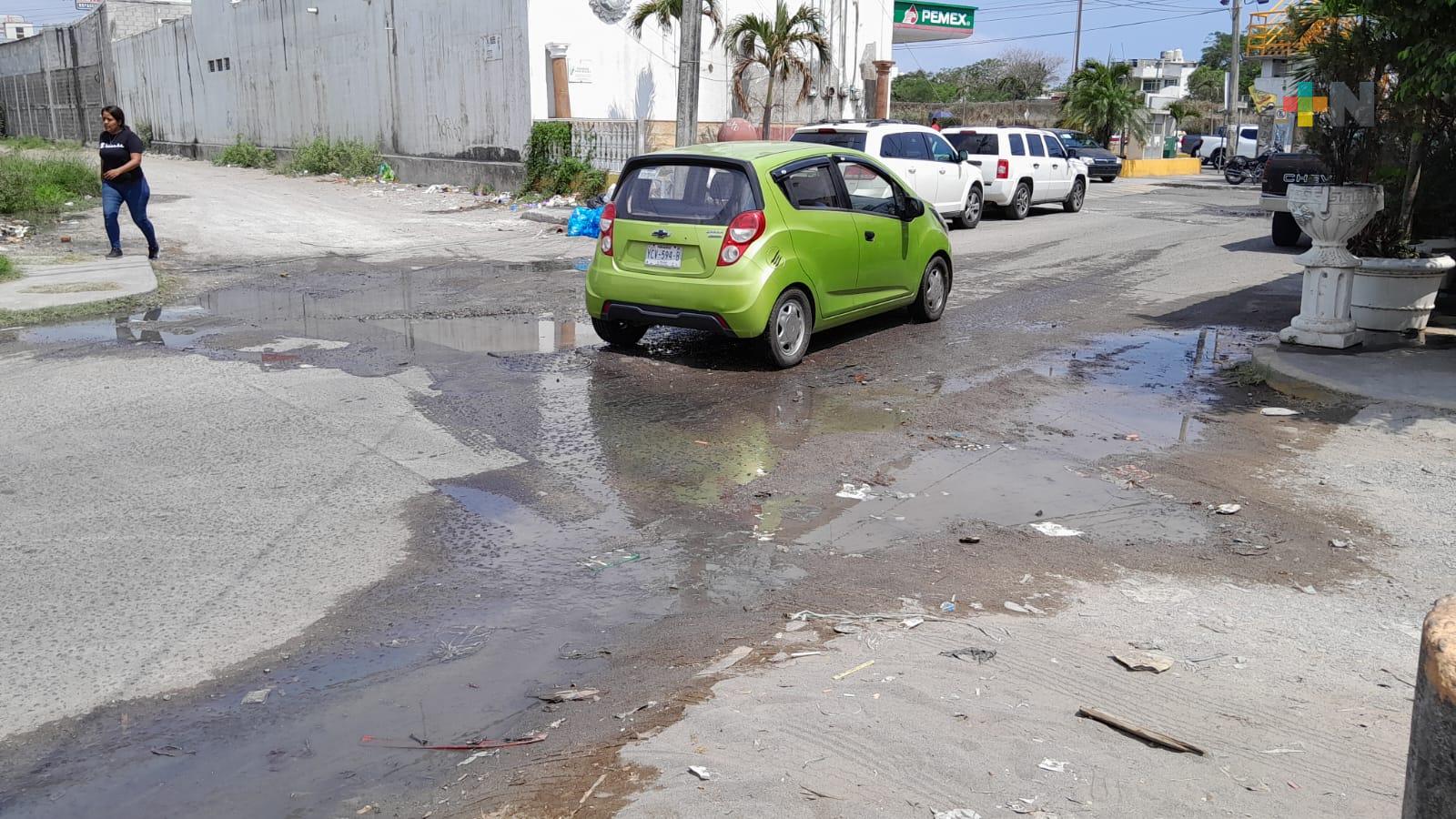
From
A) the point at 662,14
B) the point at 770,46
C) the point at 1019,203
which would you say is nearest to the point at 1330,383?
the point at 1019,203

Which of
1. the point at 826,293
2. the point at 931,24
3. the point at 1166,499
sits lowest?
the point at 1166,499

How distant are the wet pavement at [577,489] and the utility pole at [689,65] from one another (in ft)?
26.6

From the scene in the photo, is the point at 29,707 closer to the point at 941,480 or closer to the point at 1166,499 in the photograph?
the point at 941,480

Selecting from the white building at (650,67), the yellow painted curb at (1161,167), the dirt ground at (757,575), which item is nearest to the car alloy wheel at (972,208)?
the white building at (650,67)

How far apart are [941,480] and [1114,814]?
134 inches

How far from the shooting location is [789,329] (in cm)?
948

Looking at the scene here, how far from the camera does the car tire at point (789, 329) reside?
9219 mm

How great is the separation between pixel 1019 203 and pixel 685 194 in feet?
49.9

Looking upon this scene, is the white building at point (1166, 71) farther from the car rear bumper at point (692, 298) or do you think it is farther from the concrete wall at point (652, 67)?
the car rear bumper at point (692, 298)

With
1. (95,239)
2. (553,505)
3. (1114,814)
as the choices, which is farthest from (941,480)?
(95,239)

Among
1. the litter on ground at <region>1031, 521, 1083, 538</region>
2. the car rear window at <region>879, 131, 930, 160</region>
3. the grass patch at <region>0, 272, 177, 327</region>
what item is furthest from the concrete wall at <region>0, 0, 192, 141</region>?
the litter on ground at <region>1031, 521, 1083, 538</region>

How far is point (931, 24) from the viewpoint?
36625 mm

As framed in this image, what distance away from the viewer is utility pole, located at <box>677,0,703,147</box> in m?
19.5

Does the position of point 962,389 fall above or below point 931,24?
below
